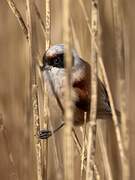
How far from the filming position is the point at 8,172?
196 centimetres

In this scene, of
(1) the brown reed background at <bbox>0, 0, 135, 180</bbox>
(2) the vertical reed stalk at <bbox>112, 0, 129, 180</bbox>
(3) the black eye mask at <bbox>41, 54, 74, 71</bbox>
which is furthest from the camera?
(1) the brown reed background at <bbox>0, 0, 135, 180</bbox>

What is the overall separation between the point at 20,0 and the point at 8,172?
0.72 m

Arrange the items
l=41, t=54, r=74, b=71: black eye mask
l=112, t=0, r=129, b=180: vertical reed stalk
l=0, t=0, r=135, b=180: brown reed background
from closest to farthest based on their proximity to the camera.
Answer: l=112, t=0, r=129, b=180: vertical reed stalk, l=41, t=54, r=74, b=71: black eye mask, l=0, t=0, r=135, b=180: brown reed background

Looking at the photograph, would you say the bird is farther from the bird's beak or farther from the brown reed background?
the brown reed background

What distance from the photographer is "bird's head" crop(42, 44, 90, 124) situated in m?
1.37

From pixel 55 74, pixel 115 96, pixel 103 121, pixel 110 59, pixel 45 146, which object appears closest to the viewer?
pixel 45 146

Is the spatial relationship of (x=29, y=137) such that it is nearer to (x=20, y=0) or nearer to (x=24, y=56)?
(x=24, y=56)

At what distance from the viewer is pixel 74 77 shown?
1500 mm

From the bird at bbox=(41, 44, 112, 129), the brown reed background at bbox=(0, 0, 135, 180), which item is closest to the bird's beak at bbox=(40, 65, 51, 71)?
the bird at bbox=(41, 44, 112, 129)

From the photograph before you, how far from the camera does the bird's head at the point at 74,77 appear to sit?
53.9 inches

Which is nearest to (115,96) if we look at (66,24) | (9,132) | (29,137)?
(29,137)

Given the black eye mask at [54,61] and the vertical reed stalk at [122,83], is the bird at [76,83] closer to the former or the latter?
the black eye mask at [54,61]

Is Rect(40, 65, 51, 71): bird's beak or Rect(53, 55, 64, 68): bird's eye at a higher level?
Rect(53, 55, 64, 68): bird's eye

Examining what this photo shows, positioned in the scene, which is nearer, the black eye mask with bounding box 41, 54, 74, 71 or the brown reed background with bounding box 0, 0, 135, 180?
the black eye mask with bounding box 41, 54, 74, 71
